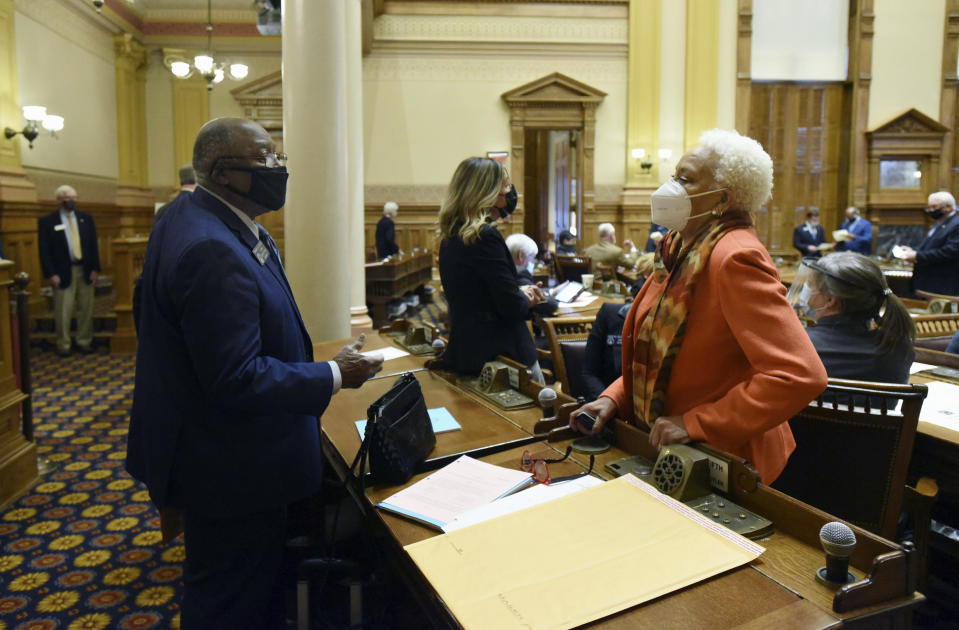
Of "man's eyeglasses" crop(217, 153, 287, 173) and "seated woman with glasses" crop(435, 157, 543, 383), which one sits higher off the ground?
"man's eyeglasses" crop(217, 153, 287, 173)

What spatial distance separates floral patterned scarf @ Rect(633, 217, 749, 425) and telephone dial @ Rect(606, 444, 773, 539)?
184 mm

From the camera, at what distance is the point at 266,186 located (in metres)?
1.73

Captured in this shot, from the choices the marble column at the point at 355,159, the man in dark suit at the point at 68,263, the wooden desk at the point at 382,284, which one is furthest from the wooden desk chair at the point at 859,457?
the man in dark suit at the point at 68,263

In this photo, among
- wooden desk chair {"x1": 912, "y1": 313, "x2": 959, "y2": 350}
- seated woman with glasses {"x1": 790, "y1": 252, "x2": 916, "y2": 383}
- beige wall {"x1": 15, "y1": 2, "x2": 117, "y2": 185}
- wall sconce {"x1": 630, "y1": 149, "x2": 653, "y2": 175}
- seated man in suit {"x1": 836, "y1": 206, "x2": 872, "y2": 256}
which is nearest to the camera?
seated woman with glasses {"x1": 790, "y1": 252, "x2": 916, "y2": 383}

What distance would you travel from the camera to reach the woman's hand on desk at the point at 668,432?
165 centimetres

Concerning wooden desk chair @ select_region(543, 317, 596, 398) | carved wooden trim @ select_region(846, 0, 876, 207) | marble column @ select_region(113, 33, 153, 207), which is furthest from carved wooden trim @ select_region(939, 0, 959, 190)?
marble column @ select_region(113, 33, 153, 207)

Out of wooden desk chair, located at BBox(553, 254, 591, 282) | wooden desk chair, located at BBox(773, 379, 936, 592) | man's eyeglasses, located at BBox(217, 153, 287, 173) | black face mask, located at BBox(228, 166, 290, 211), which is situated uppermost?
man's eyeglasses, located at BBox(217, 153, 287, 173)

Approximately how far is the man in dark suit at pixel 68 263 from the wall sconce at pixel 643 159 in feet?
28.1

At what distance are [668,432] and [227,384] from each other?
3.33ft

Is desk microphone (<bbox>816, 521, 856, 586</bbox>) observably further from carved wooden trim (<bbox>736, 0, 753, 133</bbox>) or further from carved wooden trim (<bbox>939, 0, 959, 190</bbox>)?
carved wooden trim (<bbox>939, 0, 959, 190</bbox>)

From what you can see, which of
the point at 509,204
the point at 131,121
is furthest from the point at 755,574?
the point at 131,121

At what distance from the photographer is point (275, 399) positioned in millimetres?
1567

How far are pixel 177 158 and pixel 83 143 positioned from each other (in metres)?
1.95

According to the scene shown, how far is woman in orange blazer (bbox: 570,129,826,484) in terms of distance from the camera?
1557 mm
